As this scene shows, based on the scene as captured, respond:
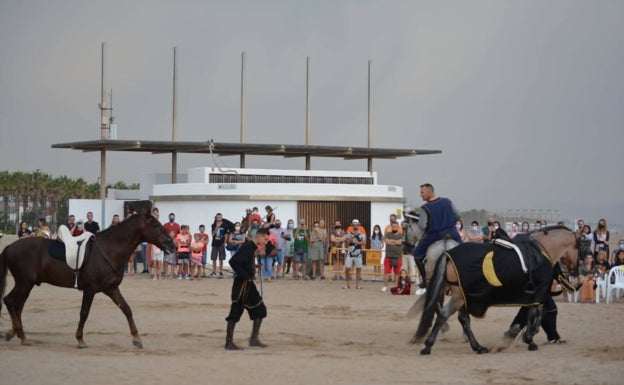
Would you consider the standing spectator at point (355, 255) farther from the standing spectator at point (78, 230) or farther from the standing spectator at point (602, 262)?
the standing spectator at point (78, 230)

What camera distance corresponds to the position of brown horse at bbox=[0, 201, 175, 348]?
1378 cm

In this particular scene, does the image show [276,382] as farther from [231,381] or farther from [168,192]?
[168,192]

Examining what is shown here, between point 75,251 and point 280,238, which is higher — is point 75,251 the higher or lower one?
the lower one

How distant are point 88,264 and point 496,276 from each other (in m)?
5.76

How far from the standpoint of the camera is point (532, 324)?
13.4 metres

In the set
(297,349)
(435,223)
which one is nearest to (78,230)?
(297,349)

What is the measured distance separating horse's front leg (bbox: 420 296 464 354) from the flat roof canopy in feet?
78.9

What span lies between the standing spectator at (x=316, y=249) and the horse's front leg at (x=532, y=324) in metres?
13.4

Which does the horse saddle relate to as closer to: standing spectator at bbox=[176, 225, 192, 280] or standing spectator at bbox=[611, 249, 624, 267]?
standing spectator at bbox=[176, 225, 192, 280]

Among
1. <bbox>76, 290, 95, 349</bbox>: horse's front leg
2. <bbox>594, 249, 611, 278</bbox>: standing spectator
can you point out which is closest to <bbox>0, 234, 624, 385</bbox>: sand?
<bbox>76, 290, 95, 349</bbox>: horse's front leg

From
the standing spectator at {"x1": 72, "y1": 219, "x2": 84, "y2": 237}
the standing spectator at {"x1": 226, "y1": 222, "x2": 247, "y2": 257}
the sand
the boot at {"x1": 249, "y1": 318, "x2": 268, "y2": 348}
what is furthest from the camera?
the standing spectator at {"x1": 226, "y1": 222, "x2": 247, "y2": 257}

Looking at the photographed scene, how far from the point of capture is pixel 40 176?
87.6 metres

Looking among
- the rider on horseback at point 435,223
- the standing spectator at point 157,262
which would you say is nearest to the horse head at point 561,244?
the rider on horseback at point 435,223

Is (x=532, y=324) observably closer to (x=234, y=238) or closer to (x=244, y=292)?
(x=244, y=292)
